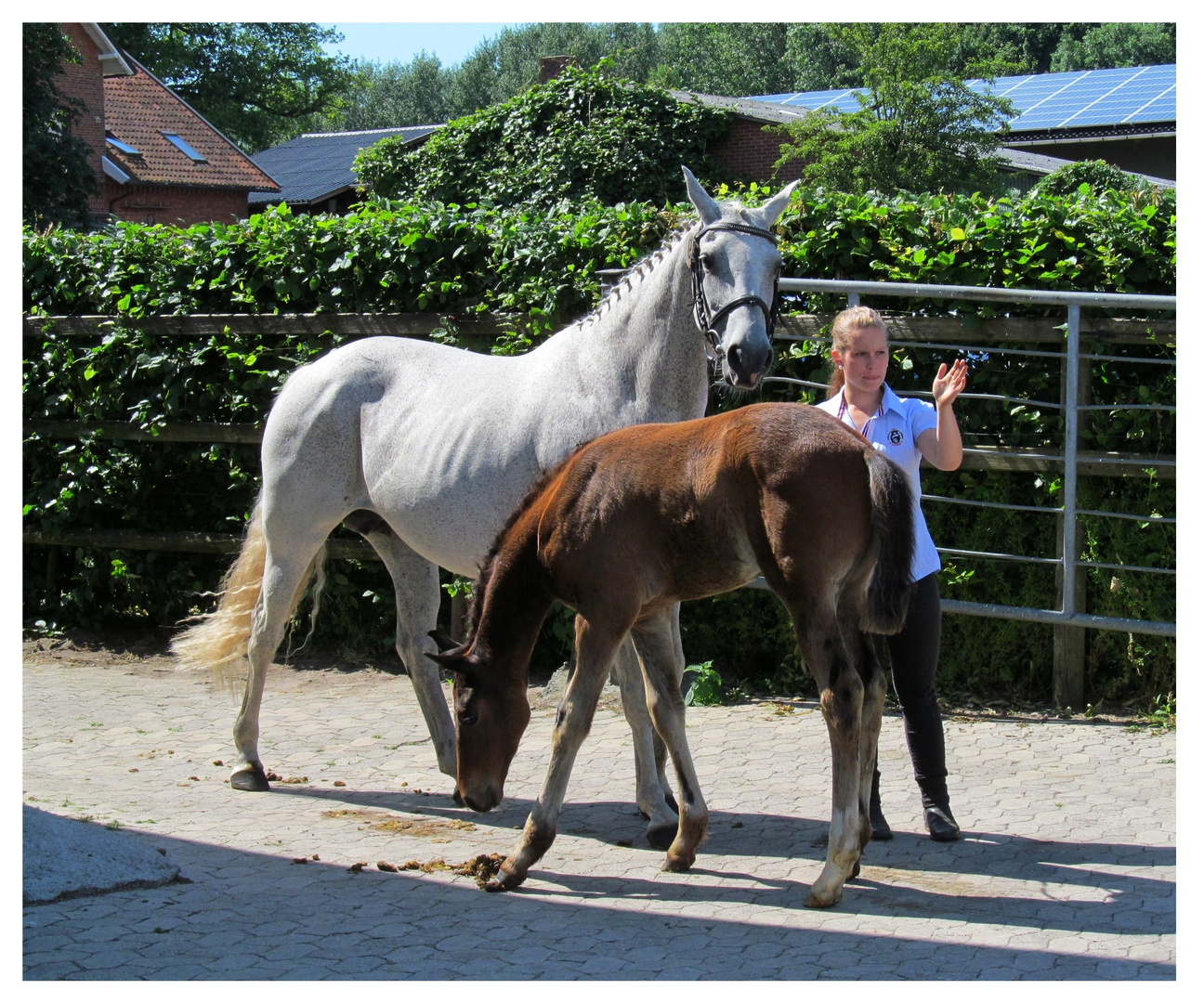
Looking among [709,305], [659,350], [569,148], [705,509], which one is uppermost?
[569,148]

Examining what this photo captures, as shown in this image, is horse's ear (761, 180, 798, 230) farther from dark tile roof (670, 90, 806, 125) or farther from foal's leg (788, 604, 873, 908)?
dark tile roof (670, 90, 806, 125)

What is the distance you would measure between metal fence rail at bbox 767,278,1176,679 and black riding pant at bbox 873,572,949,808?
1.53 m

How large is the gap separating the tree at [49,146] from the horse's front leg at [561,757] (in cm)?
2041

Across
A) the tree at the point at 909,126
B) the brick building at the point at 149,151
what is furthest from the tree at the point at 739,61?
the tree at the point at 909,126

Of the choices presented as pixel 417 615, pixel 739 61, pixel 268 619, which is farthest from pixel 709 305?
pixel 739 61

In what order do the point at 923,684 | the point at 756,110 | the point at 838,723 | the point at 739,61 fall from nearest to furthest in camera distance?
the point at 838,723 → the point at 923,684 → the point at 756,110 → the point at 739,61

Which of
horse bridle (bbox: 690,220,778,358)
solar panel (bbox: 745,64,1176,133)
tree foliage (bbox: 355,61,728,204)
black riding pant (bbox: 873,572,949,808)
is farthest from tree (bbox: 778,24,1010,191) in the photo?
black riding pant (bbox: 873,572,949,808)

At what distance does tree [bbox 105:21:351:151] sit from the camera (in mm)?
51656

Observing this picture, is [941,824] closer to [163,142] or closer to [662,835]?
[662,835]

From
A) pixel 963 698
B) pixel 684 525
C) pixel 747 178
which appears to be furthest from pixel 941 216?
pixel 747 178

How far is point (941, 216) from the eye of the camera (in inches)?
250

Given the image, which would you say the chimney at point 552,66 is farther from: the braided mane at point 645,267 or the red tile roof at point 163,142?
the braided mane at point 645,267

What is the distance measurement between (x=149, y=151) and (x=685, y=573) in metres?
37.2

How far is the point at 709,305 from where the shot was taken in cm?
433
